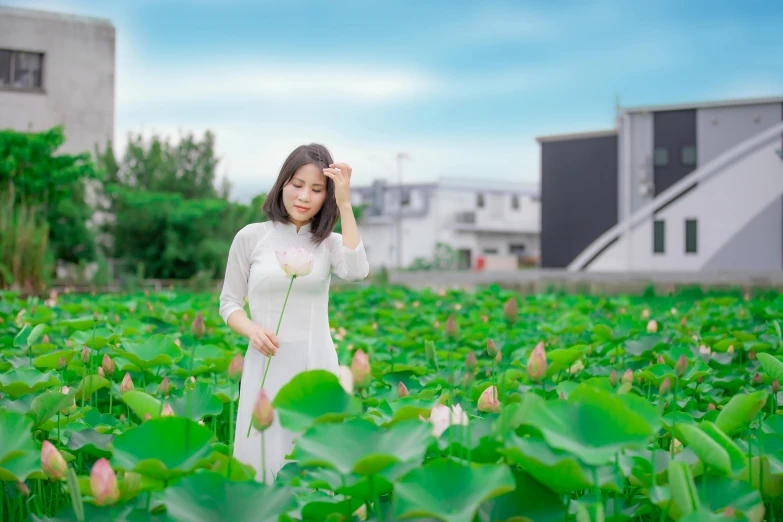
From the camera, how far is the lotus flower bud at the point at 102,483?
1.04m

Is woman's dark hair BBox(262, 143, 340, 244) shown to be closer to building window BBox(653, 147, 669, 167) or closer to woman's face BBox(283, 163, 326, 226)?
woman's face BBox(283, 163, 326, 226)

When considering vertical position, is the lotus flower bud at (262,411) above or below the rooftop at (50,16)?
below

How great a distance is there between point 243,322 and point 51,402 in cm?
57

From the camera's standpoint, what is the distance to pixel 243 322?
6.57 ft

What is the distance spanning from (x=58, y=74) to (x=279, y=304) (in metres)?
19.2

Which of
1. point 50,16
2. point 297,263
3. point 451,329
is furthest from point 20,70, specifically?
point 297,263

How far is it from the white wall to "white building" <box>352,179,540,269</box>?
19.3 metres

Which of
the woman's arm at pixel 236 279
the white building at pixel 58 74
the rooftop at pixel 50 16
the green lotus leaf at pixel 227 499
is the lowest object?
the green lotus leaf at pixel 227 499

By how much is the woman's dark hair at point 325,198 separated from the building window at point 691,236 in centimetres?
1672

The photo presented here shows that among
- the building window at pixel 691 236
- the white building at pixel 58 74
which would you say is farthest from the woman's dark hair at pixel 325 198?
the white building at pixel 58 74

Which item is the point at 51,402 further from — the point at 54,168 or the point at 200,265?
the point at 200,265

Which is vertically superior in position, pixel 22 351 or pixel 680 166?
pixel 680 166

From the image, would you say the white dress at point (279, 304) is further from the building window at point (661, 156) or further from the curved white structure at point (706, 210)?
the building window at point (661, 156)

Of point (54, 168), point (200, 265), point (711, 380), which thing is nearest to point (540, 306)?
point (711, 380)
